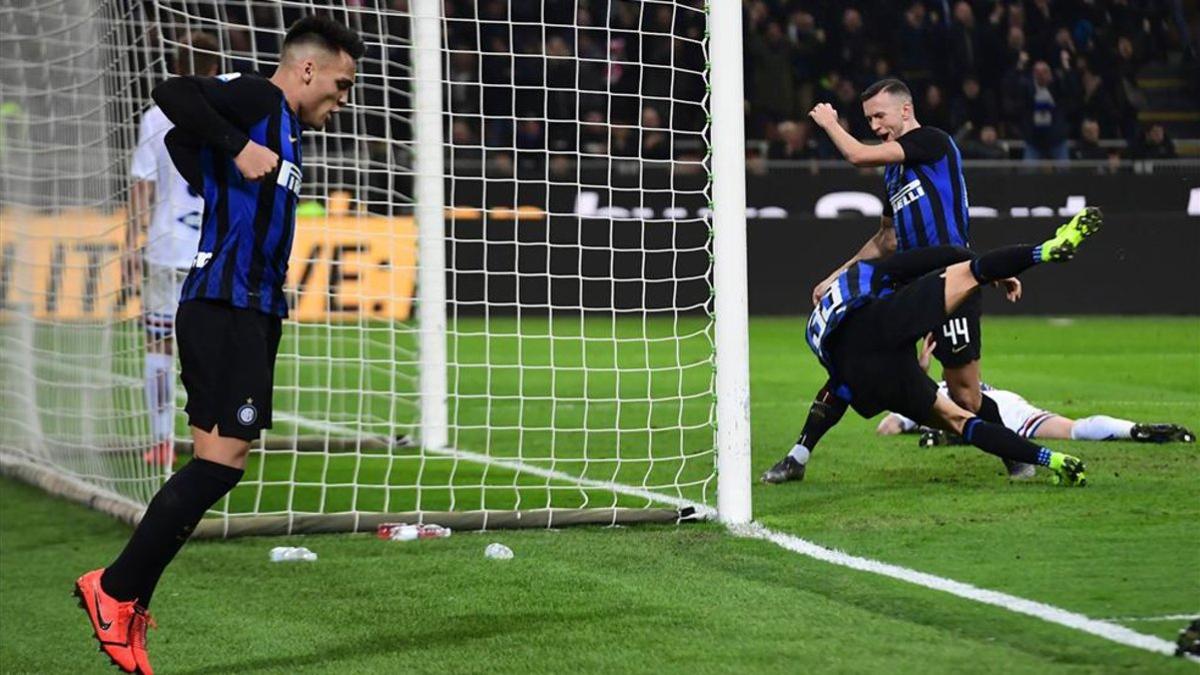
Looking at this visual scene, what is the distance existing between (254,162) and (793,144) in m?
15.9

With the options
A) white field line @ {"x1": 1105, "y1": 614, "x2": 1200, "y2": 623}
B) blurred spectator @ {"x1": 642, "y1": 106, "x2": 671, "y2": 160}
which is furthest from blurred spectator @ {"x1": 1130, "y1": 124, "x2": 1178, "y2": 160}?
white field line @ {"x1": 1105, "y1": 614, "x2": 1200, "y2": 623}

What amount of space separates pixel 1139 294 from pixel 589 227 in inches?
232

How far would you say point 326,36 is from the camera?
4953 millimetres

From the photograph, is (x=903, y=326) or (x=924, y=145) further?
(x=924, y=145)

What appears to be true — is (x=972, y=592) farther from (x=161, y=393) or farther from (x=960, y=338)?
(x=161, y=393)

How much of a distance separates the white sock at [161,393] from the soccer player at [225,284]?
2897 mm

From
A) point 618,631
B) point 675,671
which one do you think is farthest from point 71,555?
point 675,671

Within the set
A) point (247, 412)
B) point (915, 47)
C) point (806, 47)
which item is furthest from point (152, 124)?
point (915, 47)

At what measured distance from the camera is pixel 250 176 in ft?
15.4

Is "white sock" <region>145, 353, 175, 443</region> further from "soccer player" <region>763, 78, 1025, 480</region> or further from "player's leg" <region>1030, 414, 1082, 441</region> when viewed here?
"player's leg" <region>1030, 414, 1082, 441</region>

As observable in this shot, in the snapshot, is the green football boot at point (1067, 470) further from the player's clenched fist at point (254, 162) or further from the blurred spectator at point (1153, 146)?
the blurred spectator at point (1153, 146)

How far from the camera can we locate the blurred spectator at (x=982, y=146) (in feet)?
64.0

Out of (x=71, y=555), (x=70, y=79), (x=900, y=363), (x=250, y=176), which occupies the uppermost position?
(x=70, y=79)

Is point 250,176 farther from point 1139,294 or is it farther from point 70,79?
point 1139,294
